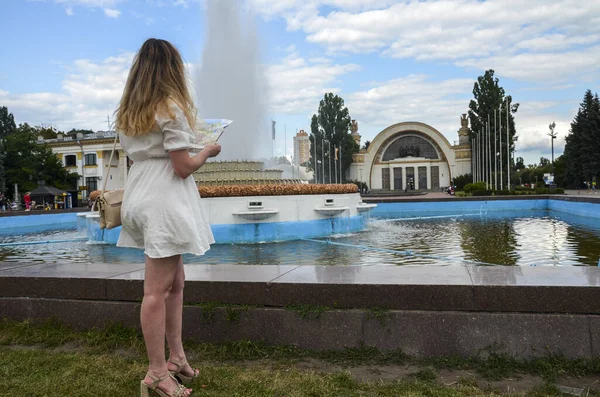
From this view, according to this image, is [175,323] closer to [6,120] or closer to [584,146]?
[584,146]

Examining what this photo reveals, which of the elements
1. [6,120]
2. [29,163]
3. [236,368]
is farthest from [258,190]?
[6,120]

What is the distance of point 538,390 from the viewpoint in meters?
2.68

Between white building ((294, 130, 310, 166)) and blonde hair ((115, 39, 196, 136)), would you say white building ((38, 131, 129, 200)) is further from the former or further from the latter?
blonde hair ((115, 39, 196, 136))

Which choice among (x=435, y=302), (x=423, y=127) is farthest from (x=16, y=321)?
(x=423, y=127)

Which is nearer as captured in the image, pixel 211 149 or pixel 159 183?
pixel 159 183

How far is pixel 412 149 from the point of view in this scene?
75.0m

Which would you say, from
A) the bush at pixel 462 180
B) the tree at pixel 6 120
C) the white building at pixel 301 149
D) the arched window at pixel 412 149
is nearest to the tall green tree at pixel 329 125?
the white building at pixel 301 149

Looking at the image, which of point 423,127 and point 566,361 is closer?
point 566,361

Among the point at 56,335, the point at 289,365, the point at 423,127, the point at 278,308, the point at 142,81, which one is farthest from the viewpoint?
the point at 423,127

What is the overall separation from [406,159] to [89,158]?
146 ft

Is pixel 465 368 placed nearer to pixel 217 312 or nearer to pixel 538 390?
pixel 538 390

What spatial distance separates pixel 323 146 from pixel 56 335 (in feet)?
211

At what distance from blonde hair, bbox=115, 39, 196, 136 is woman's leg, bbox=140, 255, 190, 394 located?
0.75 meters

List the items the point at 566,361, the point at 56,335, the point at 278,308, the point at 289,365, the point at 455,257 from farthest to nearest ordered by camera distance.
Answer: the point at 455,257 < the point at 56,335 < the point at 278,308 < the point at 289,365 < the point at 566,361
